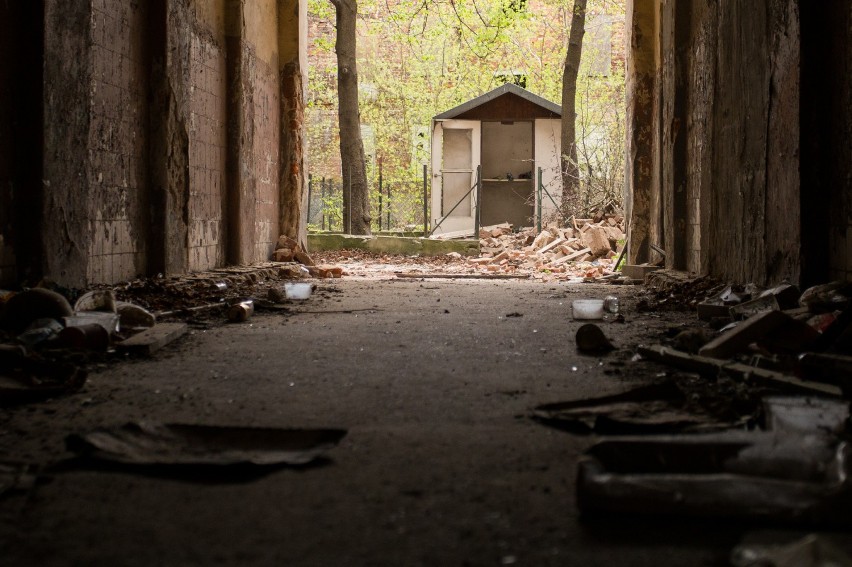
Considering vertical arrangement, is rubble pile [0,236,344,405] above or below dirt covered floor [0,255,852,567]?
above

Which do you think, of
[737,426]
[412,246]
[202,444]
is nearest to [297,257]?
[412,246]

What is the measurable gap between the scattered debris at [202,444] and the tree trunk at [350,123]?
1451 centimetres

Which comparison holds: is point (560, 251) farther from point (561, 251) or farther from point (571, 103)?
point (571, 103)

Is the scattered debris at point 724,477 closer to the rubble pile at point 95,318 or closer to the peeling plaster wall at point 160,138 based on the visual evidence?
the rubble pile at point 95,318

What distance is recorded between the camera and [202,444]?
2.59 meters

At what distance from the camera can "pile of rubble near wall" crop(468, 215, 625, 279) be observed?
13.0 metres

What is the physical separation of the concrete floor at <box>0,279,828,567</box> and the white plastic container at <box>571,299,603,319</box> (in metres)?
1.36

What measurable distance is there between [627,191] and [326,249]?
6.66 meters

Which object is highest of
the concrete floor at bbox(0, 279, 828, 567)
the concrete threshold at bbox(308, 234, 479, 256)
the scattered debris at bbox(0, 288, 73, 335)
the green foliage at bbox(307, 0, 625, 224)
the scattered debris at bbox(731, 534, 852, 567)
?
the green foliage at bbox(307, 0, 625, 224)

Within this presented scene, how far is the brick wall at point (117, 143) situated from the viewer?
6359 mm

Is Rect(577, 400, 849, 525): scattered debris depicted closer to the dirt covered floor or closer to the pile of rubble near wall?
the dirt covered floor

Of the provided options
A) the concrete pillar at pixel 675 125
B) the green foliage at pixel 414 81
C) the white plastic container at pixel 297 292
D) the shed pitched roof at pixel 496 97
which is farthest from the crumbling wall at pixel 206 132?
the green foliage at pixel 414 81

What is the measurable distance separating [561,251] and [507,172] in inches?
327

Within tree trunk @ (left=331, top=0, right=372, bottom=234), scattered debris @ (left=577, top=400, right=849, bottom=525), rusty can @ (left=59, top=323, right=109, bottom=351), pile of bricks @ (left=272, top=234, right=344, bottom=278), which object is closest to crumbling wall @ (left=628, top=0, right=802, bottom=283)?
scattered debris @ (left=577, top=400, right=849, bottom=525)
